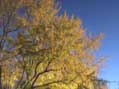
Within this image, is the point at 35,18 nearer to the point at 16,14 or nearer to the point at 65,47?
the point at 16,14

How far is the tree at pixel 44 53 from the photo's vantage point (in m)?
34.6

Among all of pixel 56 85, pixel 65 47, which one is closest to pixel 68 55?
pixel 65 47

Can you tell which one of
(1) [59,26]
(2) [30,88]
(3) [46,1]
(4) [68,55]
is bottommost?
(2) [30,88]

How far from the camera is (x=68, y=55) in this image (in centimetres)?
3444

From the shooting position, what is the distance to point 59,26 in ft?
117

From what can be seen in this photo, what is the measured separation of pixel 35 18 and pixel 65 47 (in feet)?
13.5

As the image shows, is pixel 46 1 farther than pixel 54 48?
Yes

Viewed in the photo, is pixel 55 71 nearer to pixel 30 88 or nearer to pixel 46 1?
pixel 30 88

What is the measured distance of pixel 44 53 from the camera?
3478 centimetres

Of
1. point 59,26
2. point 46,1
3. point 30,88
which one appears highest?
point 46,1

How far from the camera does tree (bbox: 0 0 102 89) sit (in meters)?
34.6

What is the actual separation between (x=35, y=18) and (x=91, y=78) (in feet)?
22.9

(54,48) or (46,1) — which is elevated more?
(46,1)

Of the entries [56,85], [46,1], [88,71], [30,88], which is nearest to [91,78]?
[88,71]
